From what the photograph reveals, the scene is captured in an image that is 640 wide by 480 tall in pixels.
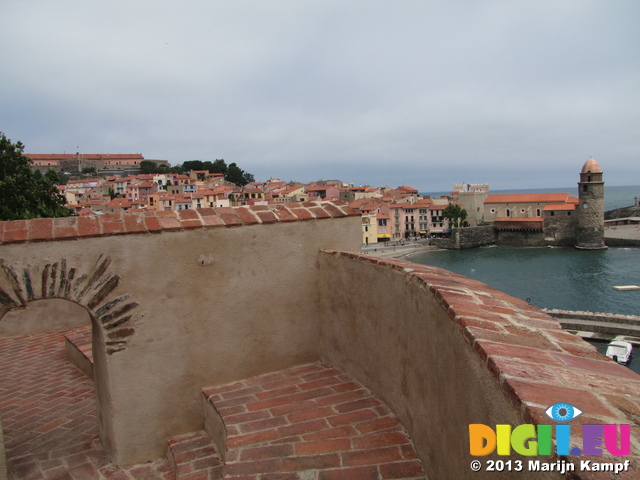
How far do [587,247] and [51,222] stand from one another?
58.2 metres

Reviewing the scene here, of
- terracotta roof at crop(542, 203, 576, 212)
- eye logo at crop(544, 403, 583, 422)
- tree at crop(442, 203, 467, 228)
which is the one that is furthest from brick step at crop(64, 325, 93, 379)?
terracotta roof at crop(542, 203, 576, 212)

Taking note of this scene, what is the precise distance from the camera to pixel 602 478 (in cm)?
92

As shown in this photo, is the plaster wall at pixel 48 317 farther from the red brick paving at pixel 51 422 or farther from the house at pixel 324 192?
the house at pixel 324 192

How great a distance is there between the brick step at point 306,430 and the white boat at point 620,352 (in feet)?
54.9

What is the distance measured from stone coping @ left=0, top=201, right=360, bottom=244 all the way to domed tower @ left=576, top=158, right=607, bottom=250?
5632 centimetres

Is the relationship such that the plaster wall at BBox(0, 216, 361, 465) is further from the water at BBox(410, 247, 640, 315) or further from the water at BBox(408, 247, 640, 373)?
the water at BBox(410, 247, 640, 315)

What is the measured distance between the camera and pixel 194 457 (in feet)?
9.73

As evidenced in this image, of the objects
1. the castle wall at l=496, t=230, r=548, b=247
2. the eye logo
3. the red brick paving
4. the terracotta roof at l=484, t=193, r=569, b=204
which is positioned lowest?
the castle wall at l=496, t=230, r=548, b=247

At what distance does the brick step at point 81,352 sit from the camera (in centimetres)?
448

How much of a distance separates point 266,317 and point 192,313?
635 millimetres

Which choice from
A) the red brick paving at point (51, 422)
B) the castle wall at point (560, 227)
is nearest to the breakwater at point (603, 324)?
the red brick paving at point (51, 422)

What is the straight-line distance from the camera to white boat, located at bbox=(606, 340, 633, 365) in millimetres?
15875

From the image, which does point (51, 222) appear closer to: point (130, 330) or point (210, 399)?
point (130, 330)

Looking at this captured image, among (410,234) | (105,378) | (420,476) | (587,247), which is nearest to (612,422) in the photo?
(420,476)
